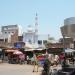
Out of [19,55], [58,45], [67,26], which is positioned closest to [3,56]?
[19,55]

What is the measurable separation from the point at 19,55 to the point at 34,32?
106 ft

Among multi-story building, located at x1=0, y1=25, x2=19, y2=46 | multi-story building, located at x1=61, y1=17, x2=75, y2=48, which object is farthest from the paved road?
multi-story building, located at x1=0, y1=25, x2=19, y2=46

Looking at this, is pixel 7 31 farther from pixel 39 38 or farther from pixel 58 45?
pixel 58 45

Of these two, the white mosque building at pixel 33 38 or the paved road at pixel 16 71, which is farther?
the white mosque building at pixel 33 38

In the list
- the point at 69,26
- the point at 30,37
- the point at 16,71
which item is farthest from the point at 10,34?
the point at 69,26

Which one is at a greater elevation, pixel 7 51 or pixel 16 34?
pixel 16 34

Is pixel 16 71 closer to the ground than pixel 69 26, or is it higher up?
closer to the ground

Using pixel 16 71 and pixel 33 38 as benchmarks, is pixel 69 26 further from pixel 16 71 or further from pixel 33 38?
pixel 33 38

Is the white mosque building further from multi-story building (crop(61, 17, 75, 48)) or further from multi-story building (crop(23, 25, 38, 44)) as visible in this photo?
multi-story building (crop(61, 17, 75, 48))

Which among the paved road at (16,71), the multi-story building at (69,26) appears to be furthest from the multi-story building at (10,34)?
the multi-story building at (69,26)

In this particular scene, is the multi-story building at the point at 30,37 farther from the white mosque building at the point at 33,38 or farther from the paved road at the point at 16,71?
the paved road at the point at 16,71

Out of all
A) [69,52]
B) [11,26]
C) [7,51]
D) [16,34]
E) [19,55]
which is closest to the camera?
[69,52]

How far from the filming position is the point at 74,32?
35.7 ft

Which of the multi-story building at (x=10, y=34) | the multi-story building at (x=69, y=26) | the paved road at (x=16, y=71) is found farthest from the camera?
the multi-story building at (x=10, y=34)
